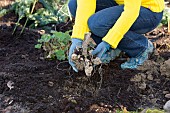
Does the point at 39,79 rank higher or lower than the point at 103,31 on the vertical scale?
lower

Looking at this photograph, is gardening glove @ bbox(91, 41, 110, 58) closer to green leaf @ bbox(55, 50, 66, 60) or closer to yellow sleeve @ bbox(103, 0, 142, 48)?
yellow sleeve @ bbox(103, 0, 142, 48)

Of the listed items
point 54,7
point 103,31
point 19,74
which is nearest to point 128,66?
point 103,31

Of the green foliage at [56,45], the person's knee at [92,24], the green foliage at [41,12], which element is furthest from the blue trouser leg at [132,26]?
the green foliage at [41,12]

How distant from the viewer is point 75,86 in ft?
9.48

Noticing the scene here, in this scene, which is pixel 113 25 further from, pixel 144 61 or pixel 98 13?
pixel 144 61

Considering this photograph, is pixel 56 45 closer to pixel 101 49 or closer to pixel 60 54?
pixel 60 54

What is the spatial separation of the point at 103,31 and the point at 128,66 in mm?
347

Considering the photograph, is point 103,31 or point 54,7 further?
point 54,7

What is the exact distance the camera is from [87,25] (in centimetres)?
303

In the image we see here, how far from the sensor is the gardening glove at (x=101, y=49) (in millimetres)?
2826

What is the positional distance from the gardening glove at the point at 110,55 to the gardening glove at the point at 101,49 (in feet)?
0.70

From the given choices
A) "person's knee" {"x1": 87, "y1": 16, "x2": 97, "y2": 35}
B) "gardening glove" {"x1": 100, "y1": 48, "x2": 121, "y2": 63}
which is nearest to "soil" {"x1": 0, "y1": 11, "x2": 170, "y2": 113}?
"gardening glove" {"x1": 100, "y1": 48, "x2": 121, "y2": 63}

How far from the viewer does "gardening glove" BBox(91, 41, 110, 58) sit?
9.27 ft

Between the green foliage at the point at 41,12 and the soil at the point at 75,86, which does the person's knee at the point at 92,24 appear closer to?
the soil at the point at 75,86
